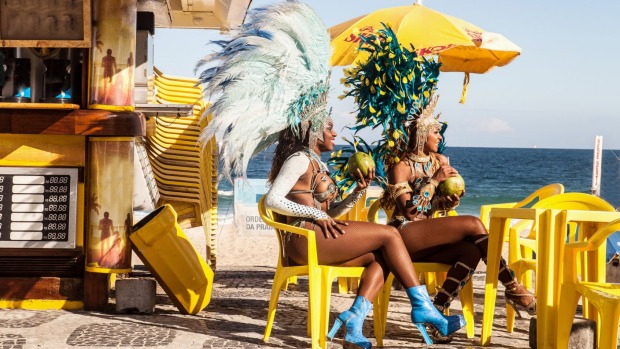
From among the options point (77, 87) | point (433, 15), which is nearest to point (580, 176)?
point (433, 15)

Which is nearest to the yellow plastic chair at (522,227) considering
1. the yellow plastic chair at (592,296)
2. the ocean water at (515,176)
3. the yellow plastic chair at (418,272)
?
the yellow plastic chair at (418,272)

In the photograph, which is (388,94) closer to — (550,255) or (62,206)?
(550,255)

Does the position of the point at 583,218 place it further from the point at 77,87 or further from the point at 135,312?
the point at 77,87

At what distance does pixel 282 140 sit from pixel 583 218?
1.81 m

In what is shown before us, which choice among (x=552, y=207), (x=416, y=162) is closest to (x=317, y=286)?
(x=416, y=162)

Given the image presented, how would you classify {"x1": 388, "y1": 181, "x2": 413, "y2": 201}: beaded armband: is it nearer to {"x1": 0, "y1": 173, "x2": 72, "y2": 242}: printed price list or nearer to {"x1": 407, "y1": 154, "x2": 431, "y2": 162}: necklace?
{"x1": 407, "y1": 154, "x2": 431, "y2": 162}: necklace

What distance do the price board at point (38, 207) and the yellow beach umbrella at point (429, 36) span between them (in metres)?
3.08

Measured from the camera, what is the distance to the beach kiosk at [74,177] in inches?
263

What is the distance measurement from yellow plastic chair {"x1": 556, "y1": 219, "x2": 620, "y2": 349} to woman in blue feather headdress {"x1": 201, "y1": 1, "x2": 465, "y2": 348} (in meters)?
0.64

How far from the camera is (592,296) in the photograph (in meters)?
4.84

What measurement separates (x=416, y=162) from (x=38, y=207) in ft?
8.74

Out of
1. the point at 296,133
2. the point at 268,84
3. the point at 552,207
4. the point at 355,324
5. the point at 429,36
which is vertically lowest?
the point at 355,324

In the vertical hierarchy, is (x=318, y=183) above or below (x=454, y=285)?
above

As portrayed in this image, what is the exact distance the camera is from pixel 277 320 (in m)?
6.69
